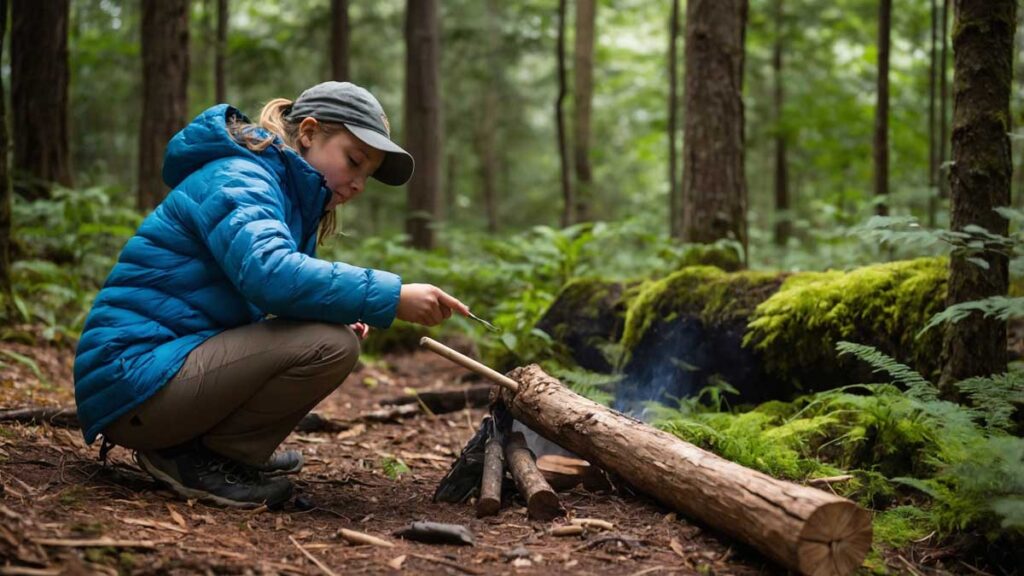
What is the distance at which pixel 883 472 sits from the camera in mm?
3652

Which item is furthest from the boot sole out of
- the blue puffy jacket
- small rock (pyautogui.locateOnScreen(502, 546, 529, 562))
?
small rock (pyautogui.locateOnScreen(502, 546, 529, 562))

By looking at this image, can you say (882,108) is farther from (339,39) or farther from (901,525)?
(339,39)

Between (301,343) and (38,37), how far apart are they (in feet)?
26.7

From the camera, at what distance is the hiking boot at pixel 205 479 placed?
3318 mm

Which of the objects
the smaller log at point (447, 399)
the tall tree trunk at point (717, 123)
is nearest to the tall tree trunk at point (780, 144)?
the tall tree trunk at point (717, 123)

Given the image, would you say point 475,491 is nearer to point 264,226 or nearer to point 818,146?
point 264,226

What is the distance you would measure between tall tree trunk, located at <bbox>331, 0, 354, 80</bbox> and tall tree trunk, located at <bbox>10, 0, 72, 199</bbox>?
3.68 m

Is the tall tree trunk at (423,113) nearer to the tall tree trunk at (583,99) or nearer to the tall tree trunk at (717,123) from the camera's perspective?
the tall tree trunk at (583,99)

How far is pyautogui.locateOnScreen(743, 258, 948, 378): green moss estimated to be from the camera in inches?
173

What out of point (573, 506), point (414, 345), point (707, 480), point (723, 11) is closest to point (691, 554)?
point (707, 480)

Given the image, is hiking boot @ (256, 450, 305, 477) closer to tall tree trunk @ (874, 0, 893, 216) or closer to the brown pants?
the brown pants

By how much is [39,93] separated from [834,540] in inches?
396

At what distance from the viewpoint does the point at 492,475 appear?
137 inches

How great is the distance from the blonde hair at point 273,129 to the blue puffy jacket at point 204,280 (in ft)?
0.17
